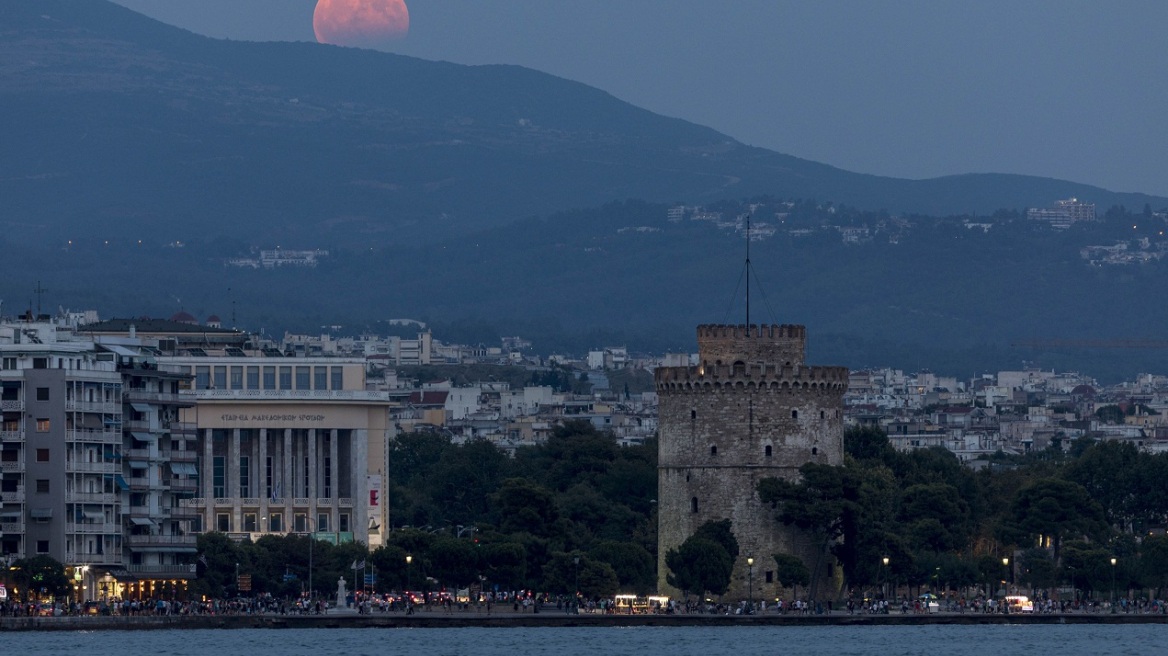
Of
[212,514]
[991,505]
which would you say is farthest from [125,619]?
[991,505]

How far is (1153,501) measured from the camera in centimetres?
12838

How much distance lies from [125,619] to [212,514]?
38.6m

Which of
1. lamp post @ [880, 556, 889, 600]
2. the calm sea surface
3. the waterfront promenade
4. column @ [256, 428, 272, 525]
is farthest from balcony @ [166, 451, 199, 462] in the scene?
column @ [256, 428, 272, 525]

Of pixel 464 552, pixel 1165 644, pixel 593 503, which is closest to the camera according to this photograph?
pixel 1165 644

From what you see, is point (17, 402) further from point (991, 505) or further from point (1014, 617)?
point (991, 505)

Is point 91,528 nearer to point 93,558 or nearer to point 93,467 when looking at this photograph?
point 93,558

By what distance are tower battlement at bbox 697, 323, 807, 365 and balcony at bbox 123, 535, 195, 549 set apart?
18771 mm

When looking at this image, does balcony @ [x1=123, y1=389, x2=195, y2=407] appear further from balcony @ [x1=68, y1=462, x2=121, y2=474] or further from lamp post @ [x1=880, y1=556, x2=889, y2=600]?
lamp post @ [x1=880, y1=556, x2=889, y2=600]

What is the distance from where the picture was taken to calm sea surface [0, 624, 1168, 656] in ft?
275

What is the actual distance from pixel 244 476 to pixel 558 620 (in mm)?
35856

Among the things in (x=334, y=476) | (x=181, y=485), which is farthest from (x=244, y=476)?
(x=181, y=485)

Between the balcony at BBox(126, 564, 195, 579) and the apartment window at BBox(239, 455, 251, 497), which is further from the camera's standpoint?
the apartment window at BBox(239, 455, 251, 497)

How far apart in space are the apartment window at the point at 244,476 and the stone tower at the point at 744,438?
27801 millimetres

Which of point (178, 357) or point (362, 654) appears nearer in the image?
point (362, 654)
